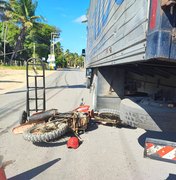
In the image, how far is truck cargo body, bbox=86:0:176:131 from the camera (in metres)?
2.41

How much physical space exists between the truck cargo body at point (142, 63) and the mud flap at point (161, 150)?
769 mm

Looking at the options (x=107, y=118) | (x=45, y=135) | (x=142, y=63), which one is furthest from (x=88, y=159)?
(x=107, y=118)

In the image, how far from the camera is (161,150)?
3.10m

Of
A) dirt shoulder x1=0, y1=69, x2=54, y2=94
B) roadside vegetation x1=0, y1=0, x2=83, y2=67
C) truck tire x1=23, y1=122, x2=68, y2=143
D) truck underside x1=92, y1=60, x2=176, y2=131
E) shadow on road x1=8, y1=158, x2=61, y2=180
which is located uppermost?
roadside vegetation x1=0, y1=0, x2=83, y2=67

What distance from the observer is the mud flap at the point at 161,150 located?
3062 mm

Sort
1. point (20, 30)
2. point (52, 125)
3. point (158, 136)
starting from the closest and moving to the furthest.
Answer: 1. point (52, 125)
2. point (158, 136)
3. point (20, 30)

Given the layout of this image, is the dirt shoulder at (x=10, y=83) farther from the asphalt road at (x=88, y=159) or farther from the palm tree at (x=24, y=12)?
the palm tree at (x=24, y=12)

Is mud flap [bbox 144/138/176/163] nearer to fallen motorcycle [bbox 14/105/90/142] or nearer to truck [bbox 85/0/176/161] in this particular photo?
truck [bbox 85/0/176/161]

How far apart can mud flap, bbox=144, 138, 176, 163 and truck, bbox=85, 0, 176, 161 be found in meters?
0.77

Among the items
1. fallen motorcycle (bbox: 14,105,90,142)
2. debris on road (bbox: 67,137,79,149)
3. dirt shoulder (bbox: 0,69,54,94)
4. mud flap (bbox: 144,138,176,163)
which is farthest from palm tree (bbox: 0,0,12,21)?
mud flap (bbox: 144,138,176,163)

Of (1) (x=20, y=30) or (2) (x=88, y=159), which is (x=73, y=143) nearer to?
(2) (x=88, y=159)

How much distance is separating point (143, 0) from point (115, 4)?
1.84 metres

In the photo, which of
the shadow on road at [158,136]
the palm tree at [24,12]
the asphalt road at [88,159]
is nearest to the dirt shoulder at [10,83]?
the asphalt road at [88,159]

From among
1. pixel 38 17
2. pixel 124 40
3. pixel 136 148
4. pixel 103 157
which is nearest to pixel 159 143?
pixel 124 40
